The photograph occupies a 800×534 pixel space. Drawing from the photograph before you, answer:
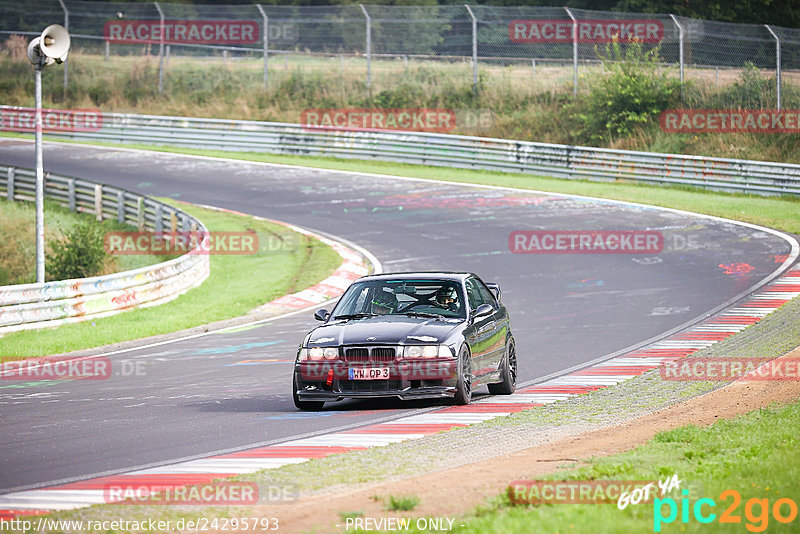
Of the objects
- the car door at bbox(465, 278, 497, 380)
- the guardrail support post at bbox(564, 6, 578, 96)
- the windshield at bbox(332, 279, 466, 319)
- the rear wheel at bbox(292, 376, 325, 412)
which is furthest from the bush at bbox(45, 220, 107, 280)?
the guardrail support post at bbox(564, 6, 578, 96)

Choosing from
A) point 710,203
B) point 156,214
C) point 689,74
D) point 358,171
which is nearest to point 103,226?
point 156,214

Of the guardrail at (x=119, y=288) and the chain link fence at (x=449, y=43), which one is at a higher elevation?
the chain link fence at (x=449, y=43)

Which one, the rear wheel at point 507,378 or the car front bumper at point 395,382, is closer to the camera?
the car front bumper at point 395,382

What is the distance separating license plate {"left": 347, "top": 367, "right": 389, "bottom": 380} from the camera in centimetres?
1135

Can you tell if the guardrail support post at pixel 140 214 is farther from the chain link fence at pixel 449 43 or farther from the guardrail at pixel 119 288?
the chain link fence at pixel 449 43

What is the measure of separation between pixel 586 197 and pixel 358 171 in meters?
9.44

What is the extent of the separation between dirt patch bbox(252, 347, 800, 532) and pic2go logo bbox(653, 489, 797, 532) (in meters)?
1.13

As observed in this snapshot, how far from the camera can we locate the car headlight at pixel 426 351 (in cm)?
1134

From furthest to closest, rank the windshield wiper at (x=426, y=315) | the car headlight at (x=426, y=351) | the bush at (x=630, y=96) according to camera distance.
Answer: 1. the bush at (x=630, y=96)
2. the windshield wiper at (x=426, y=315)
3. the car headlight at (x=426, y=351)

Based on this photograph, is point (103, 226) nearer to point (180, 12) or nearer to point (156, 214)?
point (156, 214)

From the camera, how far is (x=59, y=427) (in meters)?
10.7

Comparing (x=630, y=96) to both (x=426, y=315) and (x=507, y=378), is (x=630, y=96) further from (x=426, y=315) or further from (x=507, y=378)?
(x=426, y=315)

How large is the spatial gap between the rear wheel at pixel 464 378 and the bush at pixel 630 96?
29.7 meters

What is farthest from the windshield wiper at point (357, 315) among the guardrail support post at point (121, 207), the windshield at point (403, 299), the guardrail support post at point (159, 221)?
the guardrail support post at point (121, 207)
